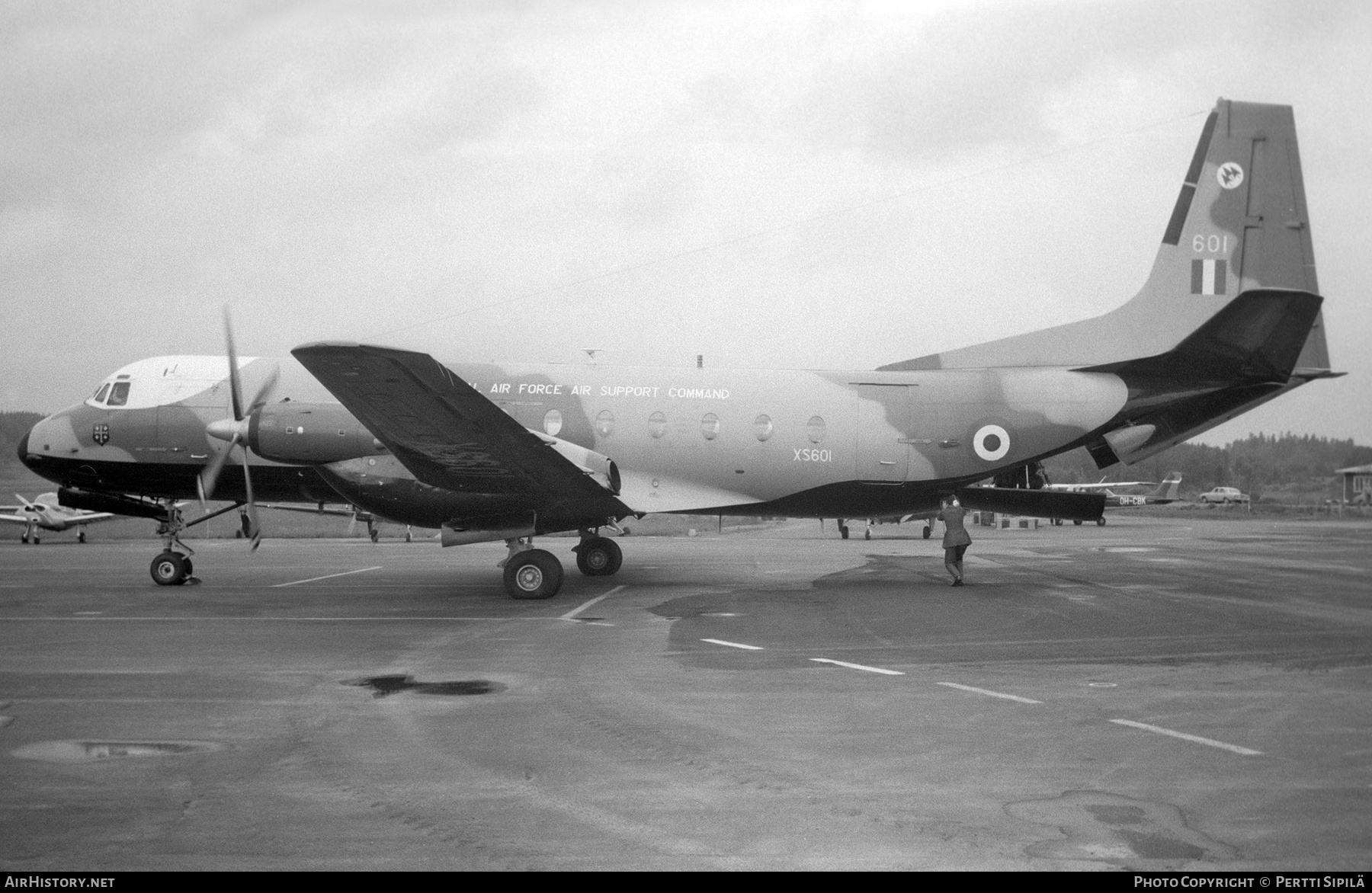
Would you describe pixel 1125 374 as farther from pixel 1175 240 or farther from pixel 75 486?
pixel 75 486

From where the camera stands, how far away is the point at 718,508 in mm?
19109

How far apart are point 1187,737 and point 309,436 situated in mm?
14505

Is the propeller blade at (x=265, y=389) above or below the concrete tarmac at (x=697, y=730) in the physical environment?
above

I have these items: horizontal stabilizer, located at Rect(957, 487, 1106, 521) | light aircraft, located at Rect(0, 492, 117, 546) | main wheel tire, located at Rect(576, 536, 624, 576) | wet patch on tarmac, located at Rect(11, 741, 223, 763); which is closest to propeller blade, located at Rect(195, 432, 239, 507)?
main wheel tire, located at Rect(576, 536, 624, 576)

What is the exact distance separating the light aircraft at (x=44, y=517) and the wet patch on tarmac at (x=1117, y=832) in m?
39.1

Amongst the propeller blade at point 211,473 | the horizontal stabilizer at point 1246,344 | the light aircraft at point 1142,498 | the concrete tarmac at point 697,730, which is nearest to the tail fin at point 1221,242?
the horizontal stabilizer at point 1246,344

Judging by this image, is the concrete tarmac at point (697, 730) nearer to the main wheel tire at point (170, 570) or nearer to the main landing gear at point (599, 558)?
the main wheel tire at point (170, 570)

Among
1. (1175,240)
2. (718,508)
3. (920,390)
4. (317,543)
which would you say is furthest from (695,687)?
(317,543)

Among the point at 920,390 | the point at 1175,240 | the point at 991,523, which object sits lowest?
the point at 991,523

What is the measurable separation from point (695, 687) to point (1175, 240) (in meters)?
14.8

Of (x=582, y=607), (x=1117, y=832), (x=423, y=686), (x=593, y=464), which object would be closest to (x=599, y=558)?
(x=593, y=464)

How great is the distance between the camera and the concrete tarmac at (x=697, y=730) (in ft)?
17.4

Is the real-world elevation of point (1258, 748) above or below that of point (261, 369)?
below

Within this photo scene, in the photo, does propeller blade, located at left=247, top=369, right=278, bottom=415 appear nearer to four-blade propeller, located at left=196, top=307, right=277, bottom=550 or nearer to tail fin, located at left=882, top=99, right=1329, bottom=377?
four-blade propeller, located at left=196, top=307, right=277, bottom=550
